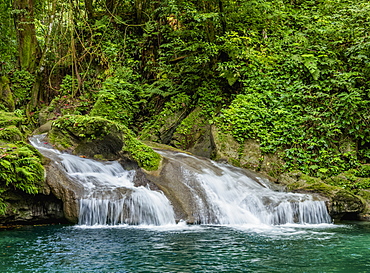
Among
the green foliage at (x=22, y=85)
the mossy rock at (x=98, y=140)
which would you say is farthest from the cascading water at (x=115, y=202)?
the green foliage at (x=22, y=85)

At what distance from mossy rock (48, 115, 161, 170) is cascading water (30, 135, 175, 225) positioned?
3.66 ft

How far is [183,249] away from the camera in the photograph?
5.15 meters

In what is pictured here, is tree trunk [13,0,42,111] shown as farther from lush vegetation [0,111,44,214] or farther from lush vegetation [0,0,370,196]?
lush vegetation [0,111,44,214]

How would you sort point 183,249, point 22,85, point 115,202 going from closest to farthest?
point 183,249, point 115,202, point 22,85

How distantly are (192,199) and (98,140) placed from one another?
3420mm

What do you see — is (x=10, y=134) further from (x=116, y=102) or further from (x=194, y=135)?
(x=194, y=135)

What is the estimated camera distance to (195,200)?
26.3ft

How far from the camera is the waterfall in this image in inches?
283

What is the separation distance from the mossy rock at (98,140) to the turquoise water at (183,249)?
277 cm

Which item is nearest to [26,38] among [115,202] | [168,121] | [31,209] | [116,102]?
[116,102]

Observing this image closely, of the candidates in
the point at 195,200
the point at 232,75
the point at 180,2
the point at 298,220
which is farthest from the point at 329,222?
the point at 180,2

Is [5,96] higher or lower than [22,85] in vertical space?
lower

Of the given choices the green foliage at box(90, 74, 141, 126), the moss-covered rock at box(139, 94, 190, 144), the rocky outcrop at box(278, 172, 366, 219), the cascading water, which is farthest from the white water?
the green foliage at box(90, 74, 141, 126)

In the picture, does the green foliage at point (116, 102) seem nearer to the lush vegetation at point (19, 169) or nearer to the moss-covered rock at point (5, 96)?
the moss-covered rock at point (5, 96)
